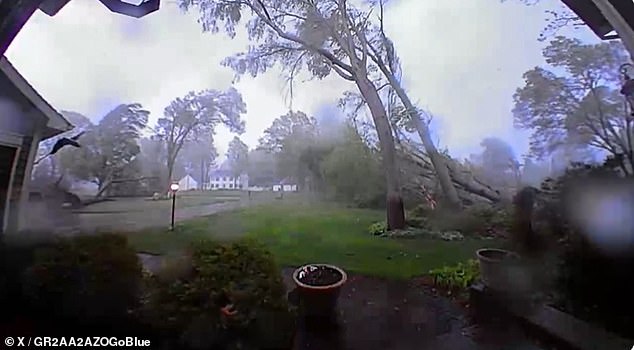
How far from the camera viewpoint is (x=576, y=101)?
2297 millimetres

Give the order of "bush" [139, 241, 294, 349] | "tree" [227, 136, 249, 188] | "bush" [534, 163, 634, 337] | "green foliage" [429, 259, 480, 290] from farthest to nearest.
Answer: "tree" [227, 136, 249, 188] → "green foliage" [429, 259, 480, 290] → "bush" [534, 163, 634, 337] → "bush" [139, 241, 294, 349]

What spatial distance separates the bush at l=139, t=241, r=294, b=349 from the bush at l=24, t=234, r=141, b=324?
148 mm

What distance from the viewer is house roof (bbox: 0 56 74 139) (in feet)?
7.80

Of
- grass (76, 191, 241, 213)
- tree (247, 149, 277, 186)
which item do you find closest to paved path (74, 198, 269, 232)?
grass (76, 191, 241, 213)

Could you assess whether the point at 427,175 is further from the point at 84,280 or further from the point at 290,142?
the point at 84,280

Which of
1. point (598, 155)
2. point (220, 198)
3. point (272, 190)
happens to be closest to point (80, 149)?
point (220, 198)

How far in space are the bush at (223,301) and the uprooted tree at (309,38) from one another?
911 millimetres

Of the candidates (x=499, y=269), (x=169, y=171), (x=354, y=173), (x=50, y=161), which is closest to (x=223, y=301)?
(x=169, y=171)

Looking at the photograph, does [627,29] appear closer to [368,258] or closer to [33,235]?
[368,258]

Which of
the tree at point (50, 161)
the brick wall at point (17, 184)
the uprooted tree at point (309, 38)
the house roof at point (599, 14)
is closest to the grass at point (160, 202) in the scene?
the tree at point (50, 161)

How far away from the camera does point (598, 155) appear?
225 centimetres

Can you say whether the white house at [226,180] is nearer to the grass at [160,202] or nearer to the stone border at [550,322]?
the grass at [160,202]

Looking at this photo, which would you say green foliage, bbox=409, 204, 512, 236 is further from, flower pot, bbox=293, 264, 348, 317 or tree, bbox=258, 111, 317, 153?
tree, bbox=258, 111, 317, 153

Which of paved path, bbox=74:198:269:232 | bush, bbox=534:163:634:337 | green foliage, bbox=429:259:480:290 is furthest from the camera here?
paved path, bbox=74:198:269:232
